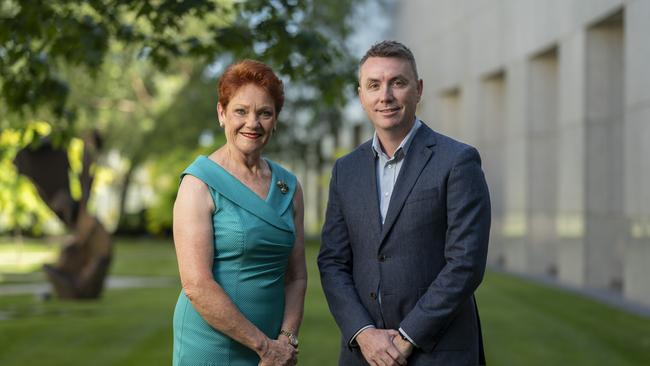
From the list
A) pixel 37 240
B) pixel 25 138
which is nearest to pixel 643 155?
pixel 25 138

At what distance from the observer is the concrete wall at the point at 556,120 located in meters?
16.5

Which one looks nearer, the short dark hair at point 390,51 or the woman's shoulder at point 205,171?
the woman's shoulder at point 205,171

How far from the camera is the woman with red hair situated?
360 cm

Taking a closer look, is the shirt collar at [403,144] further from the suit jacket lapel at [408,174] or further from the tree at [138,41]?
the tree at [138,41]

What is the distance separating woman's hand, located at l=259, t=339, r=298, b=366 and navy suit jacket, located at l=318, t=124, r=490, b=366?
0.22 m

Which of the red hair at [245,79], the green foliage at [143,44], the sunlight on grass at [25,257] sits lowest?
the sunlight on grass at [25,257]

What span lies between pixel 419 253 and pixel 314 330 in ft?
30.7

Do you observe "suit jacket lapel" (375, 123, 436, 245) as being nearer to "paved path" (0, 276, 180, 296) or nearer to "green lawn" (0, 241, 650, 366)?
Answer: "green lawn" (0, 241, 650, 366)

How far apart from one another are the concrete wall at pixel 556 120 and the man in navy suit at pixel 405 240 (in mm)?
Result: 12562

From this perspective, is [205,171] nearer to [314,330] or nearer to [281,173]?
[281,173]

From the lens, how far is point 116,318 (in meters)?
14.8

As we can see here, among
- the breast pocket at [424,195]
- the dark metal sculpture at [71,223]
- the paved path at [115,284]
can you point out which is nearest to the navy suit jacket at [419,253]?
the breast pocket at [424,195]

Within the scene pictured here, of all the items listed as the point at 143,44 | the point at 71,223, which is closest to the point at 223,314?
the point at 143,44

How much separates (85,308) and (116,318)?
1789 millimetres
